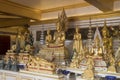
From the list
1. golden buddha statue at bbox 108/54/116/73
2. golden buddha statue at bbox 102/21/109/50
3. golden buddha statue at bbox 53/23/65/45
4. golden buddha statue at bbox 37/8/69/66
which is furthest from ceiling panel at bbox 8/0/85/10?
golden buddha statue at bbox 108/54/116/73

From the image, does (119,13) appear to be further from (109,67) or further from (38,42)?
(38,42)

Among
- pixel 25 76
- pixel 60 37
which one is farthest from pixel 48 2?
pixel 25 76

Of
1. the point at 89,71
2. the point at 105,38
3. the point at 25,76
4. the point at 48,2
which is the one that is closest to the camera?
the point at 89,71

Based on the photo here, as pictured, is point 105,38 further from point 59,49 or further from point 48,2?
point 48,2

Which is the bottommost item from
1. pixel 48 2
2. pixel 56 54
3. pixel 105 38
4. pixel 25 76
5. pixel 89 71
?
pixel 25 76

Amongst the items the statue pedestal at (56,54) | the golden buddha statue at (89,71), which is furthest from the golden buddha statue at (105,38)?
the statue pedestal at (56,54)

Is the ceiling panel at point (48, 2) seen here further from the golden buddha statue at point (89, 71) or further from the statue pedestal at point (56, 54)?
the golden buddha statue at point (89, 71)

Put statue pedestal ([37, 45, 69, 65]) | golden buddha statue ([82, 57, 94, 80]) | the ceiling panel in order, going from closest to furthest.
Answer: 1. golden buddha statue ([82, 57, 94, 80])
2. statue pedestal ([37, 45, 69, 65])
3. the ceiling panel

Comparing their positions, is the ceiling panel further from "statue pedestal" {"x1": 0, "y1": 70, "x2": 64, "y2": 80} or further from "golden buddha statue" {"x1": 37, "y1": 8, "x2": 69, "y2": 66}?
"statue pedestal" {"x1": 0, "y1": 70, "x2": 64, "y2": 80}

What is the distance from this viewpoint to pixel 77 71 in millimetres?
1961

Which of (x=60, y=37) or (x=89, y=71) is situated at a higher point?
(x=60, y=37)

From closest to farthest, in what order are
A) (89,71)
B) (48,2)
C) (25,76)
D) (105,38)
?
(89,71) → (105,38) → (25,76) → (48,2)

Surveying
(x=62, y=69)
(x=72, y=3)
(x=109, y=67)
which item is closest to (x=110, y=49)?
(x=109, y=67)

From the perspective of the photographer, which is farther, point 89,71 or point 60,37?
point 60,37
